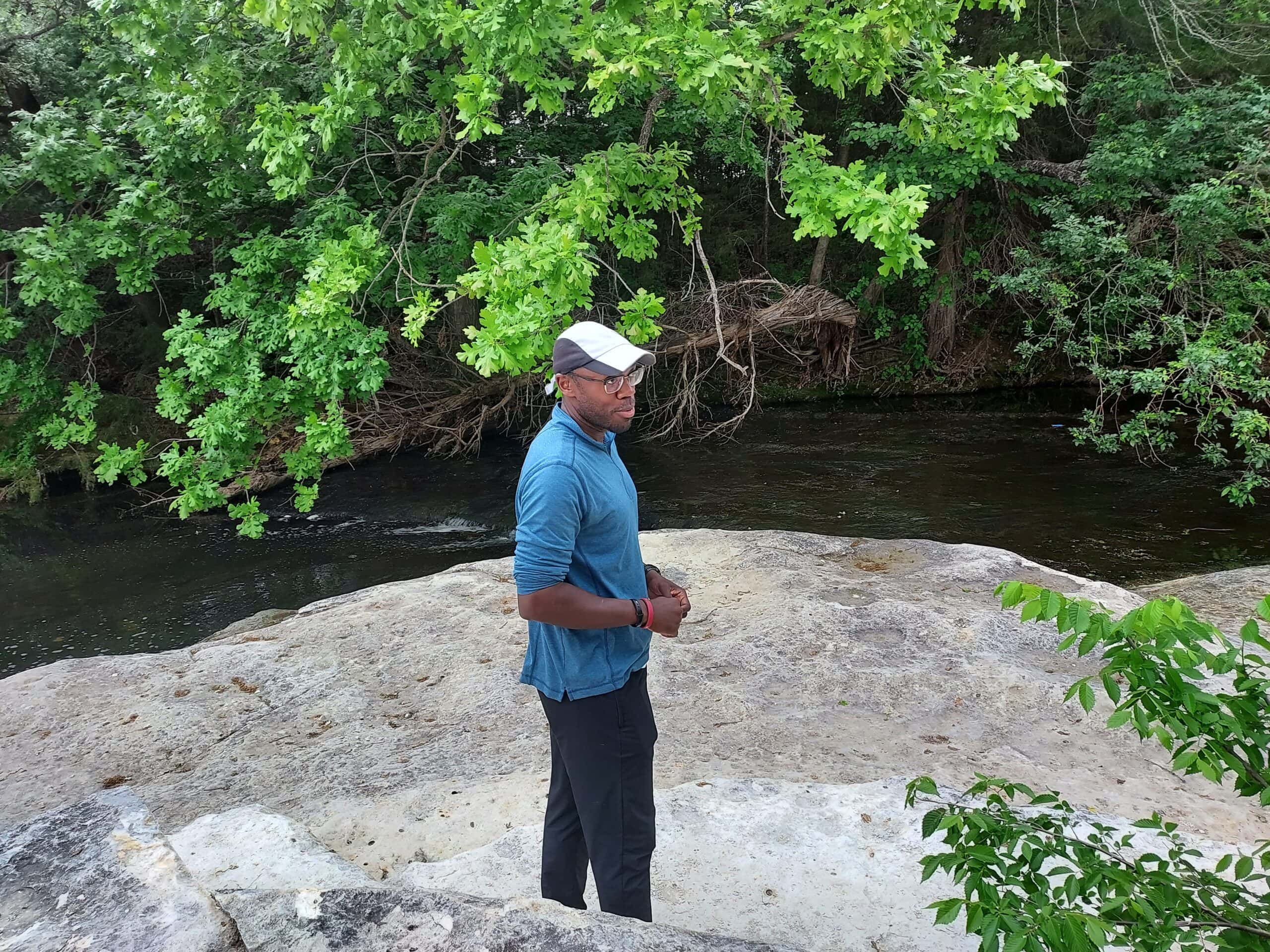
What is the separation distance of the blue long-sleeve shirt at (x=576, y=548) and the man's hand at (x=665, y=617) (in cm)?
12

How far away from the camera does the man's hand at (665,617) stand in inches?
93.5

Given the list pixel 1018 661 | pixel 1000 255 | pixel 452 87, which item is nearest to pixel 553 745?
pixel 1018 661

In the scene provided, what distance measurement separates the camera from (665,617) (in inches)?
94.0

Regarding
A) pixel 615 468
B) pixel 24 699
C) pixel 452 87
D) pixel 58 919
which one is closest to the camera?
pixel 58 919

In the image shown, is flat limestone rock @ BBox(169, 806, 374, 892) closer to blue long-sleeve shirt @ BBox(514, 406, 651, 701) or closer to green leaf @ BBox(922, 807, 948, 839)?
blue long-sleeve shirt @ BBox(514, 406, 651, 701)

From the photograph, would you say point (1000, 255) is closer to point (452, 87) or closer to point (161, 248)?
point (452, 87)

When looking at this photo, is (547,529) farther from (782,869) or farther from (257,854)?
(257,854)

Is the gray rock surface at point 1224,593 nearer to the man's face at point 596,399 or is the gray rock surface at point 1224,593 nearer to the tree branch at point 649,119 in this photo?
the man's face at point 596,399

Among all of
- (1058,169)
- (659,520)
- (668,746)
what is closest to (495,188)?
(659,520)

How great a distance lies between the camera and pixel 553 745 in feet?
8.47

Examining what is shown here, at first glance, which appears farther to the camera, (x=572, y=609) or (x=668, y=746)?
(x=668, y=746)

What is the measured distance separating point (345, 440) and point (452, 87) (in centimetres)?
339

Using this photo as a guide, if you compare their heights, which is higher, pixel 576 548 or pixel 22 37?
pixel 22 37

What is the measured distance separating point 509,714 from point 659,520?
674 cm
